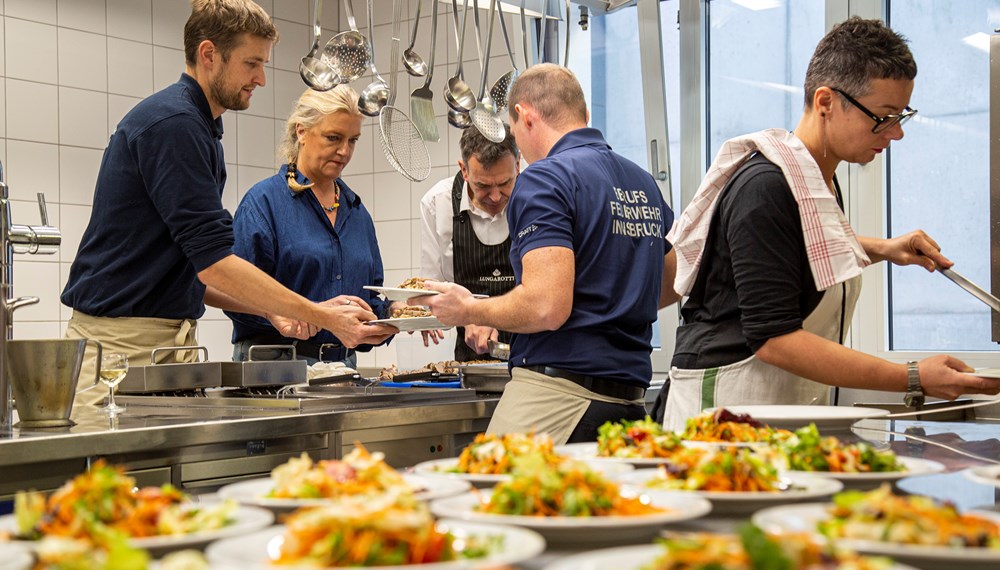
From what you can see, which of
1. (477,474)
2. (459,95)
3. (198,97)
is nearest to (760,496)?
(477,474)

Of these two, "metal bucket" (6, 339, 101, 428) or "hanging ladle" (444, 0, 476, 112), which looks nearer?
"metal bucket" (6, 339, 101, 428)

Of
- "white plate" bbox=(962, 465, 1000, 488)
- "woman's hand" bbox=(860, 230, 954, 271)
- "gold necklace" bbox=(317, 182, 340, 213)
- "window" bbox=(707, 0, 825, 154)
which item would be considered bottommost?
"white plate" bbox=(962, 465, 1000, 488)

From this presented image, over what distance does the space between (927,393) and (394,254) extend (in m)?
3.96

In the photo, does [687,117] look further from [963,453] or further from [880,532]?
[880,532]

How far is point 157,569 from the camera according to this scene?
2.43 feet

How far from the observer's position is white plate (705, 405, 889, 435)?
5.35ft

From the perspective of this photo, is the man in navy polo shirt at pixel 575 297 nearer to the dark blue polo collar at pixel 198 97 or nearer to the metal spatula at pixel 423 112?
the dark blue polo collar at pixel 198 97

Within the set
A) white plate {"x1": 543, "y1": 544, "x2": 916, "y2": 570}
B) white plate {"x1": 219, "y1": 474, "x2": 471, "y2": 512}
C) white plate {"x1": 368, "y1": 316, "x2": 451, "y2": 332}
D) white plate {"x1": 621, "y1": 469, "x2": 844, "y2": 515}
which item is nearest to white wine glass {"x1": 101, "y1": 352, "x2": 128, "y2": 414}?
white plate {"x1": 368, "y1": 316, "x2": 451, "y2": 332}

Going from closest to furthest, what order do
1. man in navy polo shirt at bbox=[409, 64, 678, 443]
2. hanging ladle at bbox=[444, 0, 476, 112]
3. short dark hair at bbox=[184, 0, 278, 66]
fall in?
man in navy polo shirt at bbox=[409, 64, 678, 443] < short dark hair at bbox=[184, 0, 278, 66] < hanging ladle at bbox=[444, 0, 476, 112]

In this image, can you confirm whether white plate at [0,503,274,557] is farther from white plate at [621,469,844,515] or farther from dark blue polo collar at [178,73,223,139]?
dark blue polo collar at [178,73,223,139]

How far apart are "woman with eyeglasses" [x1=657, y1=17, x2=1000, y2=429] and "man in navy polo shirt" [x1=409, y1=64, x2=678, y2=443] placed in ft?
0.48

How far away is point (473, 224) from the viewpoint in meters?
3.96

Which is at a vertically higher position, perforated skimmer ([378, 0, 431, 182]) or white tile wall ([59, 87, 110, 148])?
white tile wall ([59, 87, 110, 148])

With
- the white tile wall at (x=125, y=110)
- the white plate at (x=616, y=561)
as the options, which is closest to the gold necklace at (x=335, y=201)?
the white tile wall at (x=125, y=110)
